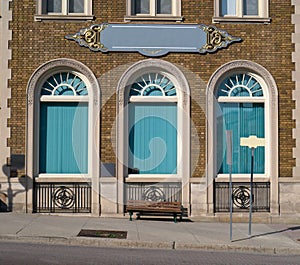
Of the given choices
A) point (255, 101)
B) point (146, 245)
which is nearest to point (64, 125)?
point (146, 245)

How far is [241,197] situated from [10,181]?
23.7 ft

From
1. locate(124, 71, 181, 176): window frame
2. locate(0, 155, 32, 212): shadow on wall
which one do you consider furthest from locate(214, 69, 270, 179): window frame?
locate(0, 155, 32, 212): shadow on wall

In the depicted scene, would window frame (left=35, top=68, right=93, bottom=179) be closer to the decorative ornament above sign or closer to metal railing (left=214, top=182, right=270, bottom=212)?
the decorative ornament above sign

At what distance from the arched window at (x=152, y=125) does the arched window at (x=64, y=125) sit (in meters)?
1.53

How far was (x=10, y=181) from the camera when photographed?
50.9ft

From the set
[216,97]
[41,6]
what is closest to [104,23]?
[41,6]

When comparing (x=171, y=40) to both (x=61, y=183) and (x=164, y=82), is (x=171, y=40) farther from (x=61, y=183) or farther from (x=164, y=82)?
(x=61, y=183)

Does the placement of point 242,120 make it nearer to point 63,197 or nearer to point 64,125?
point 64,125

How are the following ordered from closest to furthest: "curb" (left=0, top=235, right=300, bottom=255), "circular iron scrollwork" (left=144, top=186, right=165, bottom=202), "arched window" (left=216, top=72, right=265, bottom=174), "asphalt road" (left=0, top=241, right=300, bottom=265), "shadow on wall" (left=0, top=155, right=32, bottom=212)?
"asphalt road" (left=0, top=241, right=300, bottom=265) < "curb" (left=0, top=235, right=300, bottom=255) < "shadow on wall" (left=0, top=155, right=32, bottom=212) < "circular iron scrollwork" (left=144, top=186, right=165, bottom=202) < "arched window" (left=216, top=72, right=265, bottom=174)

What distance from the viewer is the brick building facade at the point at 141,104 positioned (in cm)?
1570

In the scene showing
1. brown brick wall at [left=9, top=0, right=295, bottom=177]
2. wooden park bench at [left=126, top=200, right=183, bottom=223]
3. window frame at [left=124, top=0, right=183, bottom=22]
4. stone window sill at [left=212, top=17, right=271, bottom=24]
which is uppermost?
window frame at [left=124, top=0, right=183, bottom=22]

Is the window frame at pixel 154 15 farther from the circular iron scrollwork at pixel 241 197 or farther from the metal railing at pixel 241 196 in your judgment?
the circular iron scrollwork at pixel 241 197

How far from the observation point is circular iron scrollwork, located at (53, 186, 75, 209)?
51.5 ft

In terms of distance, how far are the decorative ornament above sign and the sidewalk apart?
5.37m
